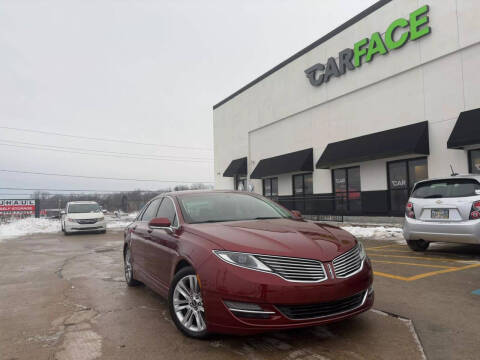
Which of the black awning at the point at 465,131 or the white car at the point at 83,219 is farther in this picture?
the white car at the point at 83,219

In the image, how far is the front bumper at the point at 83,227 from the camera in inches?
670

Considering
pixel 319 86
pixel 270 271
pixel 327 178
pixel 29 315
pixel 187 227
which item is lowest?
pixel 29 315

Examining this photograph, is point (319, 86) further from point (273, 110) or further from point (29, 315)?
point (29, 315)

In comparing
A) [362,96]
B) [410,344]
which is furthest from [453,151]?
[410,344]

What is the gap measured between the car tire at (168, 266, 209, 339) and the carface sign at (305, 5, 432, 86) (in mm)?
14622

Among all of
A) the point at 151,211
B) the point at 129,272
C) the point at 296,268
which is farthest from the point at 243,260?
the point at 129,272

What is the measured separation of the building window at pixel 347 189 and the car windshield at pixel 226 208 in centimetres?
1350

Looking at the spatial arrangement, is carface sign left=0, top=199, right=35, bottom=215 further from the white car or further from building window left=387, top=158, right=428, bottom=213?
building window left=387, top=158, right=428, bottom=213

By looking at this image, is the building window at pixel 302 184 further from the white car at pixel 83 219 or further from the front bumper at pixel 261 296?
the front bumper at pixel 261 296

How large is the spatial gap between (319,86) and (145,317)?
17.7m

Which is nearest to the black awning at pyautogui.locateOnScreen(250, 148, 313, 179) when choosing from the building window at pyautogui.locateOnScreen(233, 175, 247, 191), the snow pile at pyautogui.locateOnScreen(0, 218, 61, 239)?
Answer: the building window at pyautogui.locateOnScreen(233, 175, 247, 191)

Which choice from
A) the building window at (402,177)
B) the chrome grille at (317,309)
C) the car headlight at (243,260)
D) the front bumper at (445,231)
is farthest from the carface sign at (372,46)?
the car headlight at (243,260)

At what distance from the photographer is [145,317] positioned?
4.26 metres

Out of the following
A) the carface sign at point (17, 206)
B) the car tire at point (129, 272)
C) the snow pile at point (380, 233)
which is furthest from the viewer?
the carface sign at point (17, 206)
